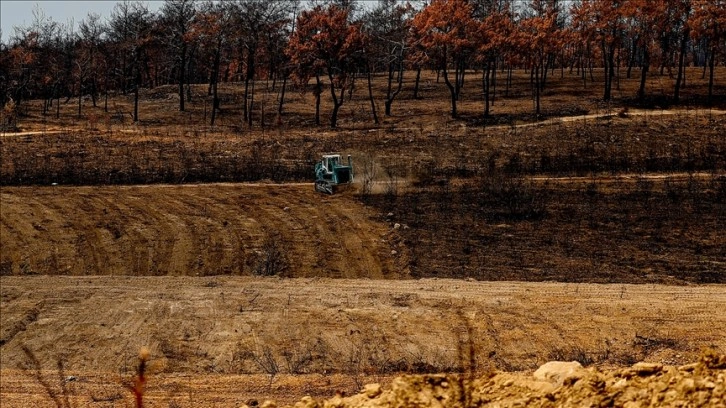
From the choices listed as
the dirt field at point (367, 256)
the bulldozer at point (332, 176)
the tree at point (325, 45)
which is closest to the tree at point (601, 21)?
the dirt field at point (367, 256)

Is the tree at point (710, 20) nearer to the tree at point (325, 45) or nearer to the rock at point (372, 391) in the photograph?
the tree at point (325, 45)

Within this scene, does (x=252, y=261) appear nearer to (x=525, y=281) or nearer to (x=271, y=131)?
(x=525, y=281)

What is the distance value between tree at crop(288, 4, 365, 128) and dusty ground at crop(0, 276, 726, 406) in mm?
37682

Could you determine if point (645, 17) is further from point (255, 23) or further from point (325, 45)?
point (255, 23)

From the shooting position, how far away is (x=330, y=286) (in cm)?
2266

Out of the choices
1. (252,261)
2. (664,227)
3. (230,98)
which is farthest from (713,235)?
(230,98)

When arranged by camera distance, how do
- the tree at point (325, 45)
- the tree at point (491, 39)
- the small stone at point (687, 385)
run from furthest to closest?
the tree at point (491, 39), the tree at point (325, 45), the small stone at point (687, 385)

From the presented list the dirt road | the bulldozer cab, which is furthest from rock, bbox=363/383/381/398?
the bulldozer cab

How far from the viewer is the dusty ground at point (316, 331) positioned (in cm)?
1599

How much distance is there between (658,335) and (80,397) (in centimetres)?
1343

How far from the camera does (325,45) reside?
58.3 metres

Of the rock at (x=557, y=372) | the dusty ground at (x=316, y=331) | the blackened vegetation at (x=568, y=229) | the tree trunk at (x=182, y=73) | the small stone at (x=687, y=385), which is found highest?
the tree trunk at (x=182, y=73)

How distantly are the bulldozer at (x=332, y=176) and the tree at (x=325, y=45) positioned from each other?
20.9 meters

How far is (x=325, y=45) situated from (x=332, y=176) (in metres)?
24.7
